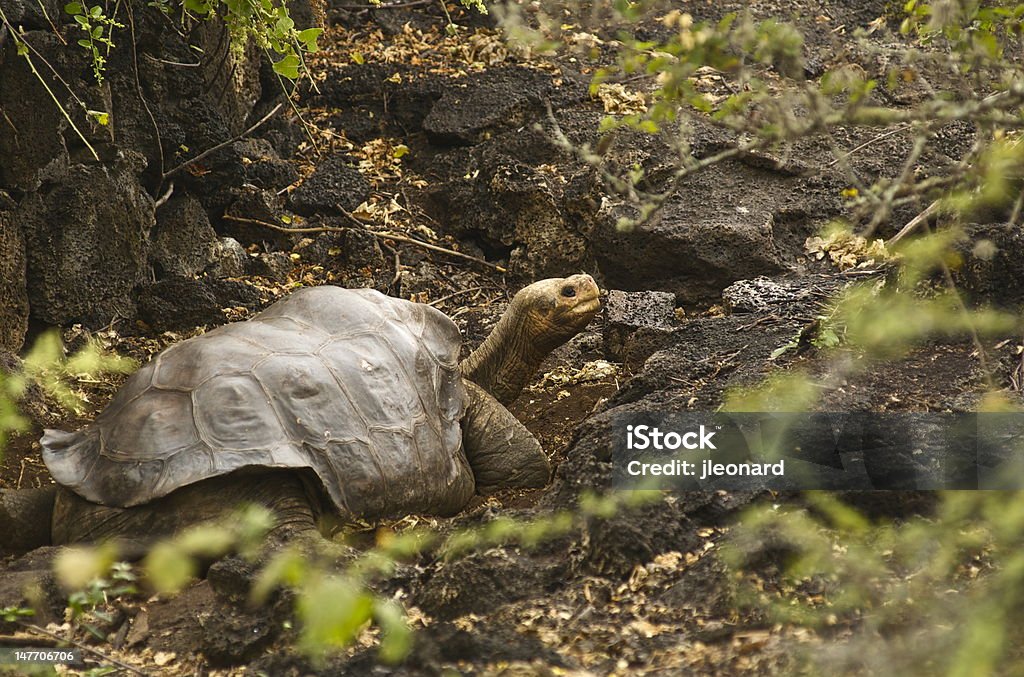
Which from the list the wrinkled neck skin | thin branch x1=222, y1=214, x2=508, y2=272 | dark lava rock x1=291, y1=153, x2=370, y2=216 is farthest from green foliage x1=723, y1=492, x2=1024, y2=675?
dark lava rock x1=291, y1=153, x2=370, y2=216

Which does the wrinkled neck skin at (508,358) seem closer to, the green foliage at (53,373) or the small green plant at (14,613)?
the green foliage at (53,373)

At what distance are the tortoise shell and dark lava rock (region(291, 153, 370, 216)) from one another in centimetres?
236

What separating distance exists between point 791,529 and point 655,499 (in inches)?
15.6

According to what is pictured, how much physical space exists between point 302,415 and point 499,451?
1.02m

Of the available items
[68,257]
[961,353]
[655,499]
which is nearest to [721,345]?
[961,353]

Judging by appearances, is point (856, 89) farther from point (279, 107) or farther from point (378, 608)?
point (279, 107)

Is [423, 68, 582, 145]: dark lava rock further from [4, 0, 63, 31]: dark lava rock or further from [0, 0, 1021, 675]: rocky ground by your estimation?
[4, 0, 63, 31]: dark lava rock

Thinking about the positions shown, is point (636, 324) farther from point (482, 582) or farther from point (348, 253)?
point (482, 582)

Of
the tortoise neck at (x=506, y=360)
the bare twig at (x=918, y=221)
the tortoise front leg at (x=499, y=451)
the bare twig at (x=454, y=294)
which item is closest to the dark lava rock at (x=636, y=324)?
the tortoise neck at (x=506, y=360)

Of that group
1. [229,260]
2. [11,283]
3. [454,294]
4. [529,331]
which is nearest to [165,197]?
[229,260]

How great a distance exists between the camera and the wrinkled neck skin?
190 inches

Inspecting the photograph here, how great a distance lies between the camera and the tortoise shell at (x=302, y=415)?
351 cm

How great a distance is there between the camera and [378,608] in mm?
1692

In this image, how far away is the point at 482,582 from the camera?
2.66 metres
